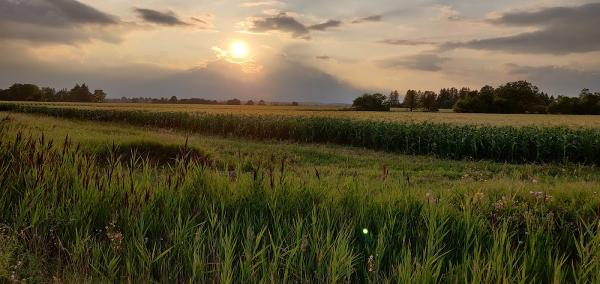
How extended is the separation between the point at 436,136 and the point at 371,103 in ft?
190

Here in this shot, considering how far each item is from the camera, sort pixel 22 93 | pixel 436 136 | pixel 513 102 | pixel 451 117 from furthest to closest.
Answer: pixel 22 93
pixel 513 102
pixel 451 117
pixel 436 136

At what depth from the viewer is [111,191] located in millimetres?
4527

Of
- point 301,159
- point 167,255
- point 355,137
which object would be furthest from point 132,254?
point 355,137

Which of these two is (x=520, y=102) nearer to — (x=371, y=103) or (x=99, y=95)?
(x=371, y=103)

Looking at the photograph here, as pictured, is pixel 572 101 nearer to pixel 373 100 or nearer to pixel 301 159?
pixel 373 100

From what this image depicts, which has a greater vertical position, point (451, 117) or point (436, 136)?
point (451, 117)

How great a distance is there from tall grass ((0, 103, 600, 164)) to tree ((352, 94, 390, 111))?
161 feet

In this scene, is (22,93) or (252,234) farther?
(22,93)

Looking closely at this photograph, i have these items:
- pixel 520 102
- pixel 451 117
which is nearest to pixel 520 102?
pixel 520 102

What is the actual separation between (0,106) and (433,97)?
7802cm

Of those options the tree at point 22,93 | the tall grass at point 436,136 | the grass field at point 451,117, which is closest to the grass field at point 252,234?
the tall grass at point 436,136

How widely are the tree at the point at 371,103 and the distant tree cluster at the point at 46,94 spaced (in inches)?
2656

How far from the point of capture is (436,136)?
20.8 meters

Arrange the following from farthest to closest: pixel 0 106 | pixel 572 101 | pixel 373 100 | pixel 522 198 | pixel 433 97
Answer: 1. pixel 433 97
2. pixel 373 100
3. pixel 572 101
4. pixel 0 106
5. pixel 522 198
